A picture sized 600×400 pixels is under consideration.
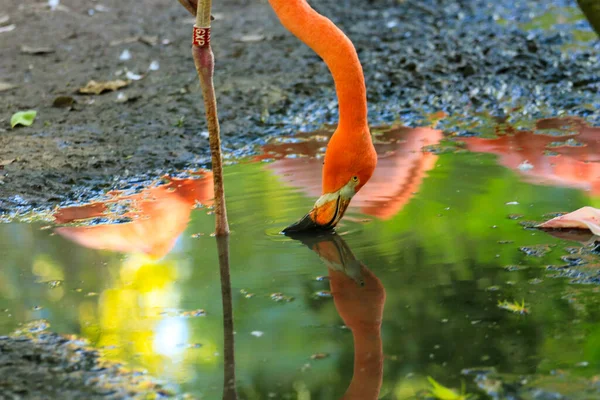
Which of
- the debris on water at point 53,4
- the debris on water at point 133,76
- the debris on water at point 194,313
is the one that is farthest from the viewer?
the debris on water at point 53,4

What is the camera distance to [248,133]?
Answer: 5.38m

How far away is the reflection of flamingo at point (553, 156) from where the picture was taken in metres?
4.19

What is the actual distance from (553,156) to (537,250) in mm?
1387

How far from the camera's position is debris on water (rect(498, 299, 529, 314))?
2.78 m

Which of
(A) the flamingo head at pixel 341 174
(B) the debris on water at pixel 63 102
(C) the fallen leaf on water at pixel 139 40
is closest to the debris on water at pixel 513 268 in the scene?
(A) the flamingo head at pixel 341 174

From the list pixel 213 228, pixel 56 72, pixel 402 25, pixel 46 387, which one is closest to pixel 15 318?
pixel 46 387

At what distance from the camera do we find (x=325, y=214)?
3.50 m

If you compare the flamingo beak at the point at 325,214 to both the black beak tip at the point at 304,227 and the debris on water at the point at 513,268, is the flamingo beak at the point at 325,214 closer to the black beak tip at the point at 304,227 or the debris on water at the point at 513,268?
the black beak tip at the point at 304,227

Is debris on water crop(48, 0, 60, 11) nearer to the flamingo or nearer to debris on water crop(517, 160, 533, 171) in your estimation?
debris on water crop(517, 160, 533, 171)

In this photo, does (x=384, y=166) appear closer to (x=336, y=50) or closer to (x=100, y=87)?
(x=336, y=50)

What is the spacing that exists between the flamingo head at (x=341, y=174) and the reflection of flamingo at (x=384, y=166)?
38cm

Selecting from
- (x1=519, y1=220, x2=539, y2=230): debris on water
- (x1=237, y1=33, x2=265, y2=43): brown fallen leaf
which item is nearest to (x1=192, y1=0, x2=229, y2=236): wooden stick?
(x1=519, y1=220, x2=539, y2=230): debris on water

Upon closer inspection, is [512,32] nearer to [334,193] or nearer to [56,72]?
[56,72]

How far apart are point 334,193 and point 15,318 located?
1277mm
